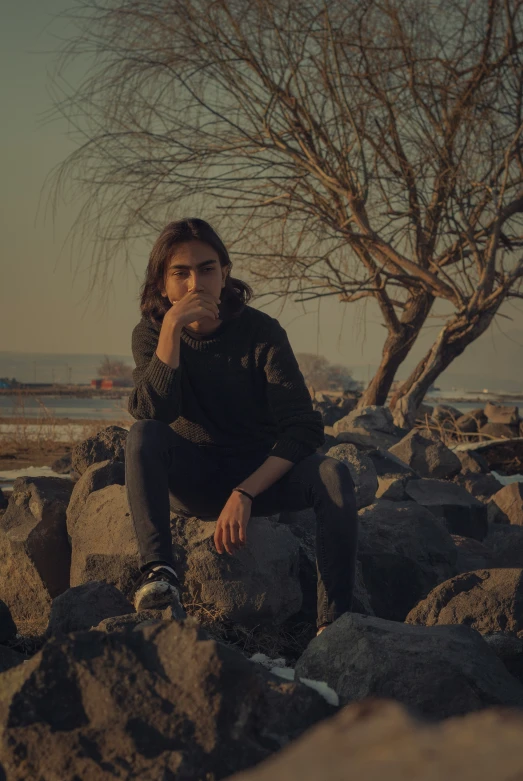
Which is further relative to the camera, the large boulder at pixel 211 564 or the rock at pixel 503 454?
the rock at pixel 503 454

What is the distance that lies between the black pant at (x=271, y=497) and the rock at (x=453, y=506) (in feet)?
7.62

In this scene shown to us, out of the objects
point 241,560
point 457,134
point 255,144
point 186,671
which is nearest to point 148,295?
point 241,560

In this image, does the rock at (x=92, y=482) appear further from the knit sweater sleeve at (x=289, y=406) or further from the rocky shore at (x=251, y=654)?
the knit sweater sleeve at (x=289, y=406)

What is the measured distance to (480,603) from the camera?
314cm

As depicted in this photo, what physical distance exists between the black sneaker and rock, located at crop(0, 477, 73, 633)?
0.91 metres

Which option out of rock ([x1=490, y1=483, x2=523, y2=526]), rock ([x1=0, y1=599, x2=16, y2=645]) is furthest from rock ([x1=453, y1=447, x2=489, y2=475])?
rock ([x1=0, y1=599, x2=16, y2=645])

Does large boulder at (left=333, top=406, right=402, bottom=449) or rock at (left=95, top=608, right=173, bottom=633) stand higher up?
large boulder at (left=333, top=406, right=402, bottom=449)

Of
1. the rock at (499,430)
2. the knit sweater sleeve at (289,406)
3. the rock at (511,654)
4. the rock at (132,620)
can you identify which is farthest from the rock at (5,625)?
the rock at (499,430)

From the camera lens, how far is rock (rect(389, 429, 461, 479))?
729 cm

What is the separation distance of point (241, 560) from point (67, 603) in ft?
2.38

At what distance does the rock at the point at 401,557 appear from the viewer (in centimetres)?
381

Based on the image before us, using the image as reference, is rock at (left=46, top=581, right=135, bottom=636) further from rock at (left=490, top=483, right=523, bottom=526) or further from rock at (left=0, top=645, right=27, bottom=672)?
rock at (left=490, top=483, right=523, bottom=526)

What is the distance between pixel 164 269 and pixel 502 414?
9611mm

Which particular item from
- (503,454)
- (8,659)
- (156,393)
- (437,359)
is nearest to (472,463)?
(503,454)
